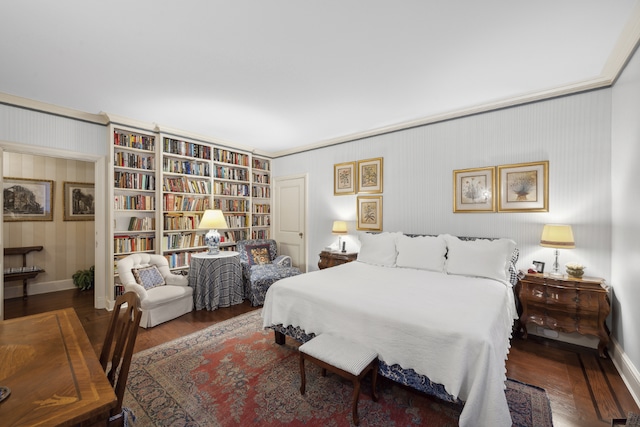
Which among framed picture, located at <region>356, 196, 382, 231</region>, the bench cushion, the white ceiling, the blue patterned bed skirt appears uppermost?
the white ceiling

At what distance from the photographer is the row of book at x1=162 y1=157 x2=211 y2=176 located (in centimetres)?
422

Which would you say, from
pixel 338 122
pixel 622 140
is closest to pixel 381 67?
pixel 338 122

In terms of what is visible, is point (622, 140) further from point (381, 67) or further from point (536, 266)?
point (381, 67)

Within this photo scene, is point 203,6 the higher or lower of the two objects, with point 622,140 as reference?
higher

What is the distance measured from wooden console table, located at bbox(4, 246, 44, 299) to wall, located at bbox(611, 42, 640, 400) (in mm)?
7019

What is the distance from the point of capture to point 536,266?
2.94 m

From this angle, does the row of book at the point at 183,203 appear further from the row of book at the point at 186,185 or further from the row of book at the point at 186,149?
the row of book at the point at 186,149

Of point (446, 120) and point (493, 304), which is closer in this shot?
point (493, 304)

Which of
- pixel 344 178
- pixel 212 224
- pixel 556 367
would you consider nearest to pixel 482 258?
pixel 556 367

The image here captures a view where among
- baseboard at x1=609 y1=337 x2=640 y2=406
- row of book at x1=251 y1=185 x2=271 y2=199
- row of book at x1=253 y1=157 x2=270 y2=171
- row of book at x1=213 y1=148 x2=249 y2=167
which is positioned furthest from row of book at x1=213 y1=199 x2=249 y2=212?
baseboard at x1=609 y1=337 x2=640 y2=406

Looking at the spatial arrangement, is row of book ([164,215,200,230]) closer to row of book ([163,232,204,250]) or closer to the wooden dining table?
row of book ([163,232,204,250])

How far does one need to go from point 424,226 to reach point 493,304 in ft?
6.11

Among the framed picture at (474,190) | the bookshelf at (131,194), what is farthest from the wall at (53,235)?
the framed picture at (474,190)

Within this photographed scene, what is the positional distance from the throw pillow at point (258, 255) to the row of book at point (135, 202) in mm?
1598
